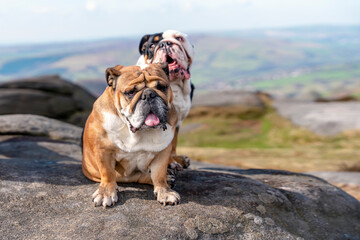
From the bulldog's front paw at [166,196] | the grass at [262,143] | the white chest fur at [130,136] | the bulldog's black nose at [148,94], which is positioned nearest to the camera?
the bulldog's black nose at [148,94]

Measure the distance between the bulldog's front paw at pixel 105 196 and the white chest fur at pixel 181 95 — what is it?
1.99 metres

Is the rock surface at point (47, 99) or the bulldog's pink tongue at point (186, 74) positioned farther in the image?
the rock surface at point (47, 99)

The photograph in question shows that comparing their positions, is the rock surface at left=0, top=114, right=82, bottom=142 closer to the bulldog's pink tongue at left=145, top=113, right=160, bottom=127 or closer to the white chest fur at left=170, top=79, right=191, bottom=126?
the white chest fur at left=170, top=79, right=191, bottom=126

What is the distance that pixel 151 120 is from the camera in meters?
4.29

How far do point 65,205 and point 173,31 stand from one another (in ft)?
10.8

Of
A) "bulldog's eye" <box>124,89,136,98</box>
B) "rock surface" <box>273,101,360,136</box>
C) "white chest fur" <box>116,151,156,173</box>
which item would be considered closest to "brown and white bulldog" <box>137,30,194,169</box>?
"white chest fur" <box>116,151,156,173</box>

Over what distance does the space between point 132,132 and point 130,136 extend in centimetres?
12

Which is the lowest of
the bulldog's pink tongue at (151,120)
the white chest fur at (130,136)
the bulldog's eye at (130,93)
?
the white chest fur at (130,136)

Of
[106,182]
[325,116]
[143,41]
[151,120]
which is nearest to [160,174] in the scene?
[106,182]

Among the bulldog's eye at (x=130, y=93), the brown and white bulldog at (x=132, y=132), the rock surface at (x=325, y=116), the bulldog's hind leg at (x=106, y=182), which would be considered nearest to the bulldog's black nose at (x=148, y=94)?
the brown and white bulldog at (x=132, y=132)

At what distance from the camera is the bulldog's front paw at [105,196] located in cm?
475

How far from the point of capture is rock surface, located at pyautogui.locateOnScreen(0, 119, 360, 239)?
4.35m

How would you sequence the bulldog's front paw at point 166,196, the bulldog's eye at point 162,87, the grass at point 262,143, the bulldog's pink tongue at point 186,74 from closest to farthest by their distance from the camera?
1. the bulldog's eye at point 162,87
2. the bulldog's front paw at point 166,196
3. the bulldog's pink tongue at point 186,74
4. the grass at point 262,143

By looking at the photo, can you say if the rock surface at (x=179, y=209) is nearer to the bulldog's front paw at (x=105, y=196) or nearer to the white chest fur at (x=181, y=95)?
the bulldog's front paw at (x=105, y=196)
